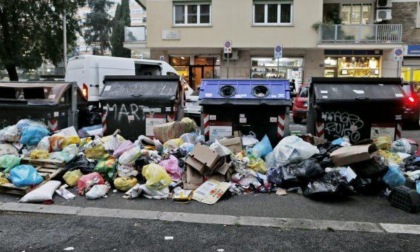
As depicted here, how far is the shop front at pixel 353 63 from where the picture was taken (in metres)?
23.4

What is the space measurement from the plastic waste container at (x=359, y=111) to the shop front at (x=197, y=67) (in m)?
16.9

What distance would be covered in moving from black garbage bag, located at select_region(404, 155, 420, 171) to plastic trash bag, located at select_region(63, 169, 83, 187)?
485cm

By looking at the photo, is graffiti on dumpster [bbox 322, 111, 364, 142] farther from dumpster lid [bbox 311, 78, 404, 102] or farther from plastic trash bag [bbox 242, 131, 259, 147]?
plastic trash bag [bbox 242, 131, 259, 147]

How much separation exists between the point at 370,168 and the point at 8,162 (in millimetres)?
5148

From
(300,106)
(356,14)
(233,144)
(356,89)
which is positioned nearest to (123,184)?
(233,144)

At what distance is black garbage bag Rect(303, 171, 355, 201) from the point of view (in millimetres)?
5367

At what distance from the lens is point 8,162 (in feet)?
20.5

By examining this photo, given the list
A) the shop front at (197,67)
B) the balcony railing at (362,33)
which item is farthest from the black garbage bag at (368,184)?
the shop front at (197,67)

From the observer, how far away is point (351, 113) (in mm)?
7758

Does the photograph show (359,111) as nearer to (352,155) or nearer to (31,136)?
(352,155)

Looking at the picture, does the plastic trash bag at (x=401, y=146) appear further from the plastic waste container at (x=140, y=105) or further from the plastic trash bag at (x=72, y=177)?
the plastic trash bag at (x=72, y=177)

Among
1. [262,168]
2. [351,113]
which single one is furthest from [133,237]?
[351,113]

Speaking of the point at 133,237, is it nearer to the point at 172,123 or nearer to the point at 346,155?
the point at 346,155

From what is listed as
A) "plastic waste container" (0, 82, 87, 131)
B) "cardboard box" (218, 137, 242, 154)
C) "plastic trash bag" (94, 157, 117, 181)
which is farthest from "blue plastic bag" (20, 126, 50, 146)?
"cardboard box" (218, 137, 242, 154)
